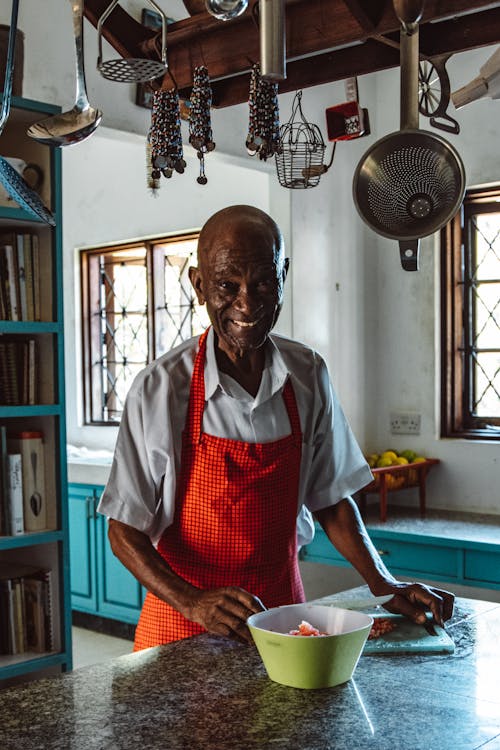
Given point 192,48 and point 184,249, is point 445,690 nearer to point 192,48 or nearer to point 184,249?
point 192,48

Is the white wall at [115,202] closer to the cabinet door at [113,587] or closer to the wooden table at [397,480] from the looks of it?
the cabinet door at [113,587]

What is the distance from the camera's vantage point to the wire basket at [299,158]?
353 centimetres

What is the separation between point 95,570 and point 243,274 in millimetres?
3654

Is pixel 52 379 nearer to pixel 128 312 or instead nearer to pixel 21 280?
pixel 21 280

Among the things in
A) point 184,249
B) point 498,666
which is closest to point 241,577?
point 498,666

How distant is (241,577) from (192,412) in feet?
1.16

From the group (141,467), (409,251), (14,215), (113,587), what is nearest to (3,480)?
(14,215)

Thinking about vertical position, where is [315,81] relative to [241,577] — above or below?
above

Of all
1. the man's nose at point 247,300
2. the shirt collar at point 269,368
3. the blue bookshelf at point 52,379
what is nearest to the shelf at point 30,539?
the blue bookshelf at point 52,379

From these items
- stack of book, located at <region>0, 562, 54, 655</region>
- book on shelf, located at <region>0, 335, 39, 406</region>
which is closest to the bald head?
book on shelf, located at <region>0, 335, 39, 406</region>

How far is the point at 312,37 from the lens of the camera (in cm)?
164

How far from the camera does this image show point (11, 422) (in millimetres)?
3072

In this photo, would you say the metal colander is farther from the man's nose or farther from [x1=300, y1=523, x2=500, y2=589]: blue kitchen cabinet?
[x1=300, y1=523, x2=500, y2=589]: blue kitchen cabinet

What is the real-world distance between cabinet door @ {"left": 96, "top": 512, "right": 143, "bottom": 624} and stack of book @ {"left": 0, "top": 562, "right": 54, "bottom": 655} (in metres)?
1.83
